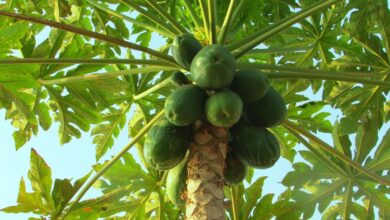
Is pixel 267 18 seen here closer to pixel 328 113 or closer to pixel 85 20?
pixel 328 113

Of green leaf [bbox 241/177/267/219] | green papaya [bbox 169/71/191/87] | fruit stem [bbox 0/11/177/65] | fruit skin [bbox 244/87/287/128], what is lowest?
green leaf [bbox 241/177/267/219]

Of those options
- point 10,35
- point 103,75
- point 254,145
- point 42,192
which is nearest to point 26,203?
point 42,192

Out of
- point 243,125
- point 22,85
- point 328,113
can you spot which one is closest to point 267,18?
point 328,113

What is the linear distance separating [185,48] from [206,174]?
746 mm

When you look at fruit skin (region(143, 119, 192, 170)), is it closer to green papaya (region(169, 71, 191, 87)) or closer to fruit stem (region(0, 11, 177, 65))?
green papaya (region(169, 71, 191, 87))

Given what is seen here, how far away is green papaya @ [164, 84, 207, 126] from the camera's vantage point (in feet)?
8.33

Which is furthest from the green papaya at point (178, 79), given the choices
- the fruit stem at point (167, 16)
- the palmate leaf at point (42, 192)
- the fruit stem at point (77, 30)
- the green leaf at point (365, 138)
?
the green leaf at point (365, 138)

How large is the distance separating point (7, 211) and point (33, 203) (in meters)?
0.17

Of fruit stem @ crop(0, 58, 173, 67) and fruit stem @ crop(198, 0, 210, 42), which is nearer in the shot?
fruit stem @ crop(0, 58, 173, 67)

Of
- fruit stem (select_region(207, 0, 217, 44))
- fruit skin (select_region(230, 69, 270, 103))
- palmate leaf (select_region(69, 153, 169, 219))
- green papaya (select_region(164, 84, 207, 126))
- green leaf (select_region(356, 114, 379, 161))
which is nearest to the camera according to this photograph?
green papaya (select_region(164, 84, 207, 126))

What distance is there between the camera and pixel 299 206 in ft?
12.6

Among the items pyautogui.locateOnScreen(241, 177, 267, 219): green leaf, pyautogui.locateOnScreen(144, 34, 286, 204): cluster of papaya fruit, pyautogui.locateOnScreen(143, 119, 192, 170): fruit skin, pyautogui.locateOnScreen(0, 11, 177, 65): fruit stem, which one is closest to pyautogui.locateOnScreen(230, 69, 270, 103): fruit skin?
pyautogui.locateOnScreen(144, 34, 286, 204): cluster of papaya fruit

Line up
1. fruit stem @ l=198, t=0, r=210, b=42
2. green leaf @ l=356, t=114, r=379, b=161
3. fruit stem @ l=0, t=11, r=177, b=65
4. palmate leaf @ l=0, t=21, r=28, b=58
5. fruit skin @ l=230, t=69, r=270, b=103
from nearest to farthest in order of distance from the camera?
fruit stem @ l=0, t=11, r=177, b=65 < fruit skin @ l=230, t=69, r=270, b=103 < fruit stem @ l=198, t=0, r=210, b=42 < palmate leaf @ l=0, t=21, r=28, b=58 < green leaf @ l=356, t=114, r=379, b=161

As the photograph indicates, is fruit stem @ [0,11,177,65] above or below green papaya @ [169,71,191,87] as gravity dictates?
above
